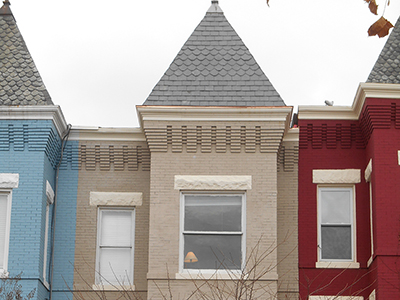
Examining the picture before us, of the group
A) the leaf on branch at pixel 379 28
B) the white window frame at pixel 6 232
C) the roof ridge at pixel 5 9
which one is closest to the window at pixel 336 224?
the white window frame at pixel 6 232

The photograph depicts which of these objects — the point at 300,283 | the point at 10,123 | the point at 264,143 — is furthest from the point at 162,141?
the point at 300,283

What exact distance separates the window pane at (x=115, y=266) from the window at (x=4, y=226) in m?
2.08

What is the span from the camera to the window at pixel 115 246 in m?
14.7

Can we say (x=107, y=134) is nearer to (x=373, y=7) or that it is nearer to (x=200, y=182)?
(x=200, y=182)

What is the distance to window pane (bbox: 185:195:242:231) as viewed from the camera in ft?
45.5

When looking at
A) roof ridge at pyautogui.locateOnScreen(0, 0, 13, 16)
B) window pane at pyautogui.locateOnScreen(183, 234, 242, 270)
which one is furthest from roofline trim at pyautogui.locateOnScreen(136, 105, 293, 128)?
roof ridge at pyautogui.locateOnScreen(0, 0, 13, 16)

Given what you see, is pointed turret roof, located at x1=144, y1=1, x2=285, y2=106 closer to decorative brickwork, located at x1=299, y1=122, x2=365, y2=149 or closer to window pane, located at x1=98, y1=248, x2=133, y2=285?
decorative brickwork, located at x1=299, y1=122, x2=365, y2=149

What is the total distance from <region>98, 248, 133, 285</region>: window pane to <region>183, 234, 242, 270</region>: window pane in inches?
66.0

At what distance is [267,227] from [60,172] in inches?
187

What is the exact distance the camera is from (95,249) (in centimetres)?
1484

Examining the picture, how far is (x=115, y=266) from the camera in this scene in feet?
48.6

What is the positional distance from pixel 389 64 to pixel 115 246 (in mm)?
7021

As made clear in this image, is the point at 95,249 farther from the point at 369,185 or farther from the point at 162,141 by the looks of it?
the point at 369,185

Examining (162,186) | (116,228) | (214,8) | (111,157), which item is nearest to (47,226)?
(116,228)
